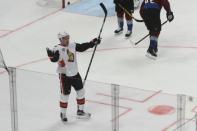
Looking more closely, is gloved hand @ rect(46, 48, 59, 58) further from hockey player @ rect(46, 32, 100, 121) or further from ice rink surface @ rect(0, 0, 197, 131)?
ice rink surface @ rect(0, 0, 197, 131)

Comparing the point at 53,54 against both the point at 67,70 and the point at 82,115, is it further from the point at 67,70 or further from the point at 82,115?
the point at 82,115

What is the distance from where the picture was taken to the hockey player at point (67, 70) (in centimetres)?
571

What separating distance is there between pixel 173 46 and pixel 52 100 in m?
2.39

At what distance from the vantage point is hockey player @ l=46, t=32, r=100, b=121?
5.71 meters

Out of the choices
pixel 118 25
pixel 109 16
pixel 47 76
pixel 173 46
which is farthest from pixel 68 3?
pixel 47 76

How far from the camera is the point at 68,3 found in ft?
33.3

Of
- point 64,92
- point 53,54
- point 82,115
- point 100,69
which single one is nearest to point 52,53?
point 53,54

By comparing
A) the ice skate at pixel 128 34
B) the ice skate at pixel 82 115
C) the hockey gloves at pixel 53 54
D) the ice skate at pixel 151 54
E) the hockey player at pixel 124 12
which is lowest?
the ice skate at pixel 82 115

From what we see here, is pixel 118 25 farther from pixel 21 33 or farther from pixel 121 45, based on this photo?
pixel 21 33

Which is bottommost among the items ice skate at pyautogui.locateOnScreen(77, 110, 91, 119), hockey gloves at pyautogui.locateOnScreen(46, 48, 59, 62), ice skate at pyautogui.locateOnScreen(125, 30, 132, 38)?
ice skate at pyautogui.locateOnScreen(77, 110, 91, 119)

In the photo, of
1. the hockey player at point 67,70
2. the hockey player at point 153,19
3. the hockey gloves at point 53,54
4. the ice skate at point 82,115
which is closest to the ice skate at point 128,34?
the hockey player at point 153,19

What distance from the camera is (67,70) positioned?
5.74m

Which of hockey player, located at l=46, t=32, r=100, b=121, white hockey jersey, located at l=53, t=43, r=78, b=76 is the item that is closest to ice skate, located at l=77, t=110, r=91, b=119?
hockey player, located at l=46, t=32, r=100, b=121

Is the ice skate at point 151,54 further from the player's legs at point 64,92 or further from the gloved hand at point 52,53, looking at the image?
the gloved hand at point 52,53
